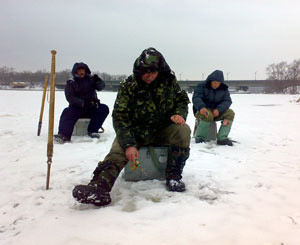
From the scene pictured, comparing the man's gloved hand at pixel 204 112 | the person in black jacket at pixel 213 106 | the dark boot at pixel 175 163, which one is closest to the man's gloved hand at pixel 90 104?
the person in black jacket at pixel 213 106

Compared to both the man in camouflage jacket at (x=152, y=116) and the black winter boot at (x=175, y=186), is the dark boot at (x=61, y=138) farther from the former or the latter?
the black winter boot at (x=175, y=186)

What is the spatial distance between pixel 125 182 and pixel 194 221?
3.21 ft

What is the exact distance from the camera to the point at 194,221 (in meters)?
1.74

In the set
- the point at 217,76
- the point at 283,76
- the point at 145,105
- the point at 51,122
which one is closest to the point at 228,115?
the point at 217,76

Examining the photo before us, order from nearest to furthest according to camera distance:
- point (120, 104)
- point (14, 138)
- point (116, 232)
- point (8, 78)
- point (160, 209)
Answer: point (116, 232), point (160, 209), point (120, 104), point (14, 138), point (8, 78)

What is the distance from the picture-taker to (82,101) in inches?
184

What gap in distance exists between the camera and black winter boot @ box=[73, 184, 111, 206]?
1.87 meters

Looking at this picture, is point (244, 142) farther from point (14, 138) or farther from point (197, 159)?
point (14, 138)

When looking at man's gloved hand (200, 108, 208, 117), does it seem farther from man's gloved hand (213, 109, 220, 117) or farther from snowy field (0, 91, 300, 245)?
snowy field (0, 91, 300, 245)

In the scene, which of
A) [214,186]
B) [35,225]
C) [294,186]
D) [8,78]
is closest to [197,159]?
[214,186]

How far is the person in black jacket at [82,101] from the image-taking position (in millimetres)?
4631

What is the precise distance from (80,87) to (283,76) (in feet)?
279

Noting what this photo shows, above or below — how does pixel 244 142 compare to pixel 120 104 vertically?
below

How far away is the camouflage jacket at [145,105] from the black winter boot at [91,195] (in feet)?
2.15
